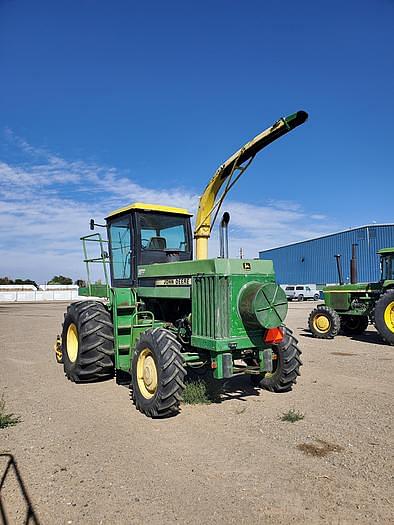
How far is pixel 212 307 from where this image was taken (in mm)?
5941

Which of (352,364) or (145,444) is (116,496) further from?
(352,364)

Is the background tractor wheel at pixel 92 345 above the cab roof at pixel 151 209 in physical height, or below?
below

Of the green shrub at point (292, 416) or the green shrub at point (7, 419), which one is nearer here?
the green shrub at point (7, 419)

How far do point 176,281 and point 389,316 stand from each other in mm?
7970

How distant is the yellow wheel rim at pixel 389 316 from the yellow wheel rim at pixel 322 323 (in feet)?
6.72

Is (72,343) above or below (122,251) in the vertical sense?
below

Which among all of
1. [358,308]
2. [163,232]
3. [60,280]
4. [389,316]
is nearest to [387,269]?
[358,308]

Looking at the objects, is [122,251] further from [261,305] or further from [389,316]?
[389,316]

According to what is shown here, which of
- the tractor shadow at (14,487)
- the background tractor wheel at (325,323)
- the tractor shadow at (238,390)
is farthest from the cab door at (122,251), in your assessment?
the background tractor wheel at (325,323)

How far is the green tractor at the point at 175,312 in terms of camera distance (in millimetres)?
5930

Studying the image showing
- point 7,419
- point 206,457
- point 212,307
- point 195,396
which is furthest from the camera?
point 195,396

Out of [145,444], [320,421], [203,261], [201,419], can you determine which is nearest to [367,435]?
[320,421]

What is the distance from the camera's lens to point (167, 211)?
8.09 meters

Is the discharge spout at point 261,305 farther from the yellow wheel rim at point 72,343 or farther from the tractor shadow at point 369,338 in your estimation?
the tractor shadow at point 369,338
